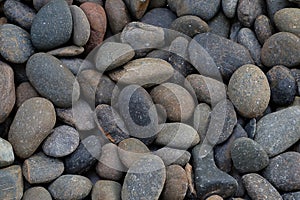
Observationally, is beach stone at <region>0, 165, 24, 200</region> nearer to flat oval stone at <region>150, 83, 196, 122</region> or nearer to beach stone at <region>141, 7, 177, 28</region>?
flat oval stone at <region>150, 83, 196, 122</region>

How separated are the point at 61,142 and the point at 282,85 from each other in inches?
25.0

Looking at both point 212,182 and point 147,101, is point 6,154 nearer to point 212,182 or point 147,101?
point 147,101

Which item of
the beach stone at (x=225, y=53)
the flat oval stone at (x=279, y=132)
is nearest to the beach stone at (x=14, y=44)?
the beach stone at (x=225, y=53)

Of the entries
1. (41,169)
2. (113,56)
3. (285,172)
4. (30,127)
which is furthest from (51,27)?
(285,172)

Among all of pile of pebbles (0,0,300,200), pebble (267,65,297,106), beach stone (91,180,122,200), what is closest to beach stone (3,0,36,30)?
pile of pebbles (0,0,300,200)

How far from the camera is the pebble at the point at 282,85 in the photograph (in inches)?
54.3

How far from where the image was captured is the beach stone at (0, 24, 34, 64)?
1.32m

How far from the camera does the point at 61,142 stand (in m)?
1.25

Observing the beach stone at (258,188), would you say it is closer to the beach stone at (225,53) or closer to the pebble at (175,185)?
the pebble at (175,185)

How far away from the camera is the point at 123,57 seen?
135cm

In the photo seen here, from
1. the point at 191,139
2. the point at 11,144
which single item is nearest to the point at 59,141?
the point at 11,144

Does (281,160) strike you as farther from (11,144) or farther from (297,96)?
(11,144)

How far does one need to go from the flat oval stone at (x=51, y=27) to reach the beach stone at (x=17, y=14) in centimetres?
5

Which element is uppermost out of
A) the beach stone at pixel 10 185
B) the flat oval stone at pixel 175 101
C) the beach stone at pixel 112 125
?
the flat oval stone at pixel 175 101
